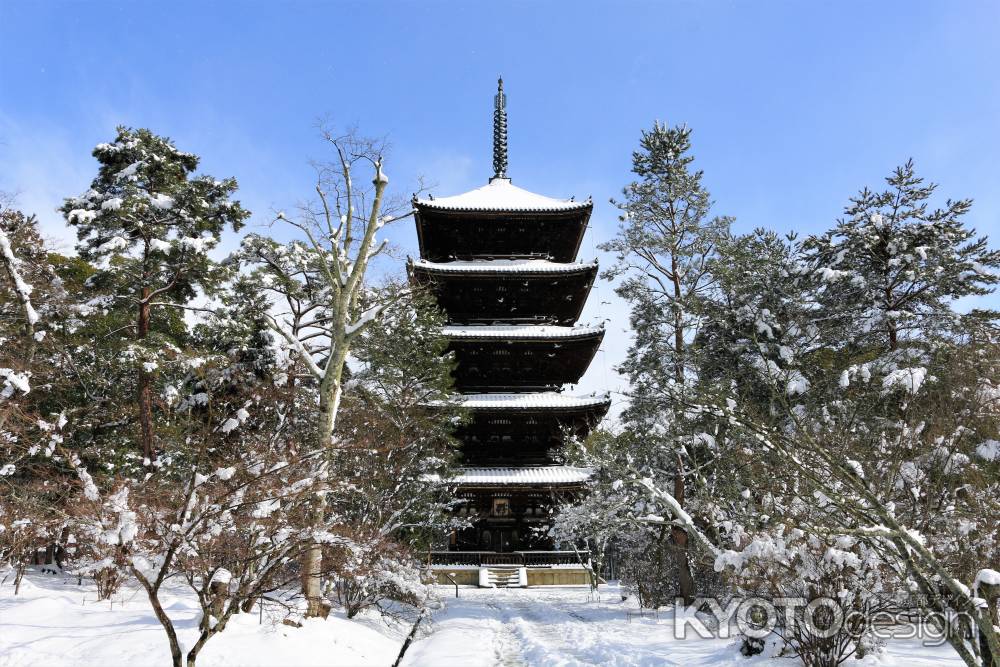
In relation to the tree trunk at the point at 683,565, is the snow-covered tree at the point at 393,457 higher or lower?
higher

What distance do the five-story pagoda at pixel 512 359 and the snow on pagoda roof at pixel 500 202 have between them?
9 centimetres

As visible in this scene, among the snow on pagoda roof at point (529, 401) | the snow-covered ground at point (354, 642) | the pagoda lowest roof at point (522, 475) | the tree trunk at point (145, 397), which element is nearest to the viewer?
the snow-covered ground at point (354, 642)

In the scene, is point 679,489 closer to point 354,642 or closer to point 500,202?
point 354,642

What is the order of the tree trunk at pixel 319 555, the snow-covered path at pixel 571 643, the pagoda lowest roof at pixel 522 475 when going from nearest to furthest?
the snow-covered path at pixel 571 643 → the tree trunk at pixel 319 555 → the pagoda lowest roof at pixel 522 475

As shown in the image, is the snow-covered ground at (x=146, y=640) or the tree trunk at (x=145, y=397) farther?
the tree trunk at (x=145, y=397)

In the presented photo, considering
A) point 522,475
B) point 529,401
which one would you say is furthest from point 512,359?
point 522,475

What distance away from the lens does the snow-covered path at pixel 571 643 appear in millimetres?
9633

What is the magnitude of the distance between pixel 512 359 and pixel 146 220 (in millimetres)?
14755

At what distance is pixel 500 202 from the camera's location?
27609mm

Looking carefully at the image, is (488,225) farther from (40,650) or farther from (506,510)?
(40,650)

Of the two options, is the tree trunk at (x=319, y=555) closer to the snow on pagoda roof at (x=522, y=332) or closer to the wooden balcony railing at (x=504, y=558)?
the snow on pagoda roof at (x=522, y=332)

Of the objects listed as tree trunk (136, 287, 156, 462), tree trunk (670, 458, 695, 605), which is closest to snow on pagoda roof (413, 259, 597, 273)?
tree trunk (136, 287, 156, 462)

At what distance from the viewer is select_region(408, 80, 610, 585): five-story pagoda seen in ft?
79.2

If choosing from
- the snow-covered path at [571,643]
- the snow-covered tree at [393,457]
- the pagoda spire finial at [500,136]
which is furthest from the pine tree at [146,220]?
the pagoda spire finial at [500,136]
